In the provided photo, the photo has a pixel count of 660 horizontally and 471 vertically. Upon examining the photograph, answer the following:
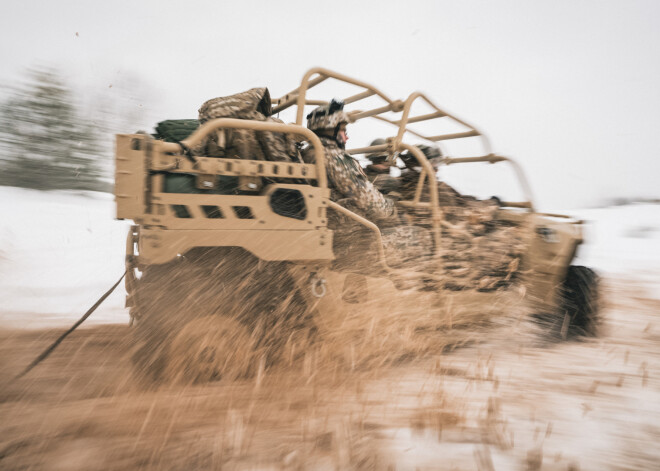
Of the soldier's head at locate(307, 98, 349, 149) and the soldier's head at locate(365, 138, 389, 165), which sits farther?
the soldier's head at locate(365, 138, 389, 165)

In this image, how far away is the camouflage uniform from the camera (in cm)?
280

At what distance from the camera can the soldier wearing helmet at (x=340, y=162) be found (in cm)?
318

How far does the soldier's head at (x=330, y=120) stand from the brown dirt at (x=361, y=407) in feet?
4.00

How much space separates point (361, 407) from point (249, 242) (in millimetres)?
1074

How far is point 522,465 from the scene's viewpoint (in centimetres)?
185

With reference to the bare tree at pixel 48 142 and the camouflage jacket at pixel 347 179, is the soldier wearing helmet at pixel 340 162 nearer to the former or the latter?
the camouflage jacket at pixel 347 179

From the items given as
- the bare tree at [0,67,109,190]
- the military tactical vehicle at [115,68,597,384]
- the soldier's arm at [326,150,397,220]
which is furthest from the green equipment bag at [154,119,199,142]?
the bare tree at [0,67,109,190]

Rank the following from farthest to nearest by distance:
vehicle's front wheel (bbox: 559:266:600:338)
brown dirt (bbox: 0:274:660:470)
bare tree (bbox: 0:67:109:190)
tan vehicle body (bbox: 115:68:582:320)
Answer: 1. bare tree (bbox: 0:67:109:190)
2. vehicle's front wheel (bbox: 559:266:600:338)
3. tan vehicle body (bbox: 115:68:582:320)
4. brown dirt (bbox: 0:274:660:470)

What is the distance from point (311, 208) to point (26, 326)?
10.6 feet

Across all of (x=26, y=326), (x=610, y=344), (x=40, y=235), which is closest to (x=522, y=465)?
(x=610, y=344)

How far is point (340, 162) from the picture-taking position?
3.19 meters

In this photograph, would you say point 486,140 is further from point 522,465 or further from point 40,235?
point 40,235

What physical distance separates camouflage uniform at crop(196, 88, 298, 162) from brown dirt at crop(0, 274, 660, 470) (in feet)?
3.82

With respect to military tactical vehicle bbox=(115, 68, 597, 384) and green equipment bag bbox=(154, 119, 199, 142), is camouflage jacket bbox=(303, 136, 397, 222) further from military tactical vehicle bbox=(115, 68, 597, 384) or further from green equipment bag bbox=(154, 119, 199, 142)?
green equipment bag bbox=(154, 119, 199, 142)
